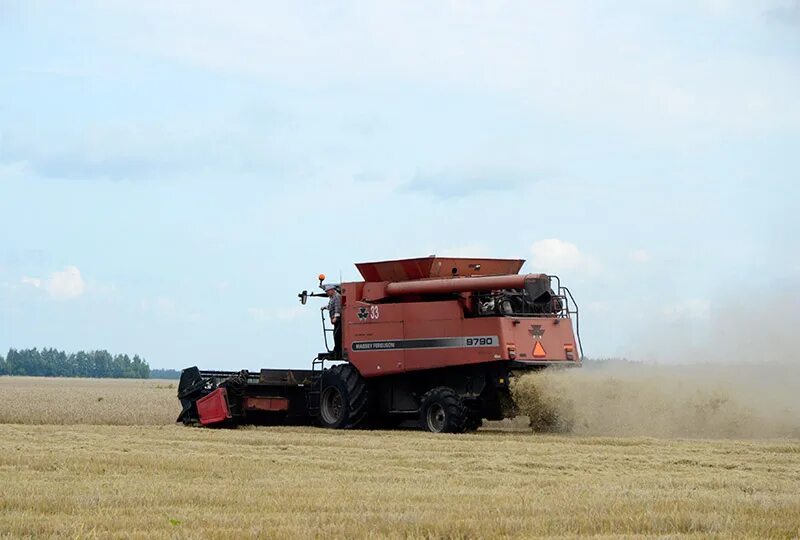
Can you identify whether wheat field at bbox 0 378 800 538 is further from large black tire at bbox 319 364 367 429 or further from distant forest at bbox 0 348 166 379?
distant forest at bbox 0 348 166 379

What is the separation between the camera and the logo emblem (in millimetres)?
21406

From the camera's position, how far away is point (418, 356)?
22.4 meters

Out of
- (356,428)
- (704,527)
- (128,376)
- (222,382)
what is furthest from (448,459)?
(128,376)

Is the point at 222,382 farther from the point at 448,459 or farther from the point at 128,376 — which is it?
the point at 128,376

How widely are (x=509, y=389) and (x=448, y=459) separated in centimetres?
552

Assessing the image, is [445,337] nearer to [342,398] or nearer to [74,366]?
[342,398]

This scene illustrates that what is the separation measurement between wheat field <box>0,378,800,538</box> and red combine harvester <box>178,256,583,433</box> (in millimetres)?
1651

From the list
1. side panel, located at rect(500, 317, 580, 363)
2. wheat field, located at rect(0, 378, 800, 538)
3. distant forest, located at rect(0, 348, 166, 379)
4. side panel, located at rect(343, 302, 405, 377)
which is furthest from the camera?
distant forest, located at rect(0, 348, 166, 379)

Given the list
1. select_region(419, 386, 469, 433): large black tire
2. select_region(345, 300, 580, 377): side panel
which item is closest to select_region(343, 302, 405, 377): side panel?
select_region(345, 300, 580, 377): side panel

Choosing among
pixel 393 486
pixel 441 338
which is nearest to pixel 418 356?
pixel 441 338

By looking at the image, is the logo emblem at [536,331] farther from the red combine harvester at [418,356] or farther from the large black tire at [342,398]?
the large black tire at [342,398]

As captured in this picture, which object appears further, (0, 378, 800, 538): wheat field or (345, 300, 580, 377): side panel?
(345, 300, 580, 377): side panel

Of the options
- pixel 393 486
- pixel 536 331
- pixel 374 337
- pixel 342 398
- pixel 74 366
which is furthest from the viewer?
pixel 74 366

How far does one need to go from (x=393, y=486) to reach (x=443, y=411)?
353 inches
